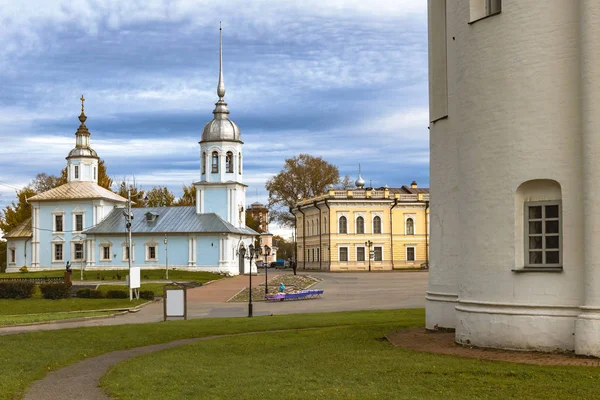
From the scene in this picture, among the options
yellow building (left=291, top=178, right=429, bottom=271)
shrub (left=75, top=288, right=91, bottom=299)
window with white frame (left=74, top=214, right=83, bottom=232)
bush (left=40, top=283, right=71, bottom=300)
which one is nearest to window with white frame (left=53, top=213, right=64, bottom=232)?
window with white frame (left=74, top=214, right=83, bottom=232)

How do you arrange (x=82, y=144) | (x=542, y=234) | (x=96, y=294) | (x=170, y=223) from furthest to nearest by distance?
(x=82, y=144) < (x=170, y=223) < (x=96, y=294) < (x=542, y=234)

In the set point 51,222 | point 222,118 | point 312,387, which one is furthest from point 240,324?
point 51,222

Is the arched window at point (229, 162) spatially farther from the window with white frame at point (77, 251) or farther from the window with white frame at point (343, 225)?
the window with white frame at point (77, 251)

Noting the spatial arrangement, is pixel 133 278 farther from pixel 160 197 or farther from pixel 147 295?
pixel 160 197

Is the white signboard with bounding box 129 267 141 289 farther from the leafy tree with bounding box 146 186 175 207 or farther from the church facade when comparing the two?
the leafy tree with bounding box 146 186 175 207

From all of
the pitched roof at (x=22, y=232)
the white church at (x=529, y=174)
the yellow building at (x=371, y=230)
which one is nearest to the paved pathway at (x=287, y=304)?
the white church at (x=529, y=174)

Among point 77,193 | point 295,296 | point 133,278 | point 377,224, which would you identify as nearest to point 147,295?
point 133,278

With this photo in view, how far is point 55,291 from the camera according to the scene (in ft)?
145

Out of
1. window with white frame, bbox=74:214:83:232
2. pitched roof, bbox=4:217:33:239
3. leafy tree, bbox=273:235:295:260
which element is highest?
window with white frame, bbox=74:214:83:232

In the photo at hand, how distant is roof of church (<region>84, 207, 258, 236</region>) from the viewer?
69756 mm

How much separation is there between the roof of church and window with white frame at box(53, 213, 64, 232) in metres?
3.31

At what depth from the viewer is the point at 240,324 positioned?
2555 centimetres

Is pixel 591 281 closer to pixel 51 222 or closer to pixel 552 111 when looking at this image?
pixel 552 111

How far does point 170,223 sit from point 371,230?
71.8 ft
